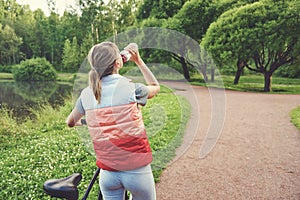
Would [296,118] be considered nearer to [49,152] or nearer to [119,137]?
[49,152]

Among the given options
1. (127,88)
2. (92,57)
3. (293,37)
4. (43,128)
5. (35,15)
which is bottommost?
(43,128)

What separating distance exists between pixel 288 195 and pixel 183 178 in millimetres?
1175

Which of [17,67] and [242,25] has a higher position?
[242,25]

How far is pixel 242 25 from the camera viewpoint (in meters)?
12.2

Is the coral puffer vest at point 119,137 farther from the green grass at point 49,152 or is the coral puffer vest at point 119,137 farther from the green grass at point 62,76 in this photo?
the green grass at point 62,76

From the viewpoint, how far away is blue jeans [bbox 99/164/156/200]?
4.65ft

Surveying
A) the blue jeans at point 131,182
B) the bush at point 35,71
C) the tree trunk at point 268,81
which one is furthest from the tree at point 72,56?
the blue jeans at point 131,182

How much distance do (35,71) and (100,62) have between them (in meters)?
23.5

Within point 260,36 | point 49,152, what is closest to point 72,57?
point 260,36

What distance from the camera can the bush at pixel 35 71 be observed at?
22828 millimetres

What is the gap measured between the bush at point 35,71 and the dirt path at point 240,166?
1899 cm

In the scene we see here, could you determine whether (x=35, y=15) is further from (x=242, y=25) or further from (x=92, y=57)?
(x=92, y=57)

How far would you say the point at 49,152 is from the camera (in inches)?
179

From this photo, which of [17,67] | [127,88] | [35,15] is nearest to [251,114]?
[127,88]
